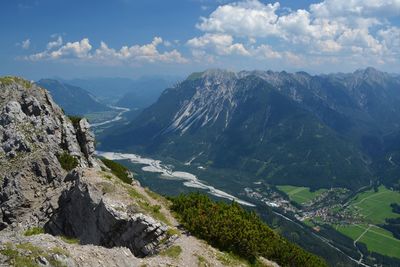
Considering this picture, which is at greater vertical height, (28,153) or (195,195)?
(28,153)

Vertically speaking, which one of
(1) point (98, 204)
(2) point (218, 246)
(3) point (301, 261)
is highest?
(1) point (98, 204)

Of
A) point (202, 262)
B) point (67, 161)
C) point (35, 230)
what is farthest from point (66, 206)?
point (202, 262)

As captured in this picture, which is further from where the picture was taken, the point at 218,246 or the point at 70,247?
the point at 218,246

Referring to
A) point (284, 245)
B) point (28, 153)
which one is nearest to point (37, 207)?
point (28, 153)

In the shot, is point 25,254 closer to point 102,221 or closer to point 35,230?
point 102,221

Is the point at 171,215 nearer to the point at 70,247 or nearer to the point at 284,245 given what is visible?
the point at 284,245

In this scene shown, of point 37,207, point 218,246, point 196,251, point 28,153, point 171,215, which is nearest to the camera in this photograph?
point 196,251

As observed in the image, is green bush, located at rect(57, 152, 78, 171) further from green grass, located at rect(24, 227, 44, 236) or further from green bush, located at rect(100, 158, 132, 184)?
green grass, located at rect(24, 227, 44, 236)
